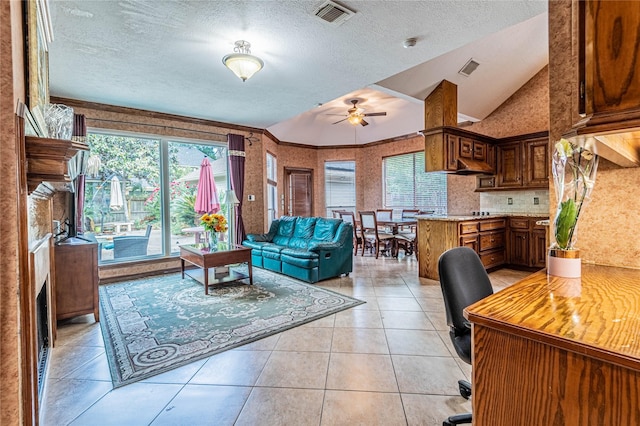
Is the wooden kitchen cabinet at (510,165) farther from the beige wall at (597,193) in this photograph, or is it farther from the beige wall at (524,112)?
the beige wall at (597,193)

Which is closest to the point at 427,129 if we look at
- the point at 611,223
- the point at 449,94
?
the point at 449,94

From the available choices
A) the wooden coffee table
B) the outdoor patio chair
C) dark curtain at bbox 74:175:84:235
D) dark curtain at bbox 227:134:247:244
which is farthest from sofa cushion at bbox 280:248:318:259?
dark curtain at bbox 74:175:84:235

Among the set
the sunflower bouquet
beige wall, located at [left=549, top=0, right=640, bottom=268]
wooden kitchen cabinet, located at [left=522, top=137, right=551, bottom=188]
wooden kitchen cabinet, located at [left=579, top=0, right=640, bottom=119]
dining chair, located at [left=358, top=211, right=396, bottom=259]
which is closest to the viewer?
wooden kitchen cabinet, located at [left=579, top=0, right=640, bottom=119]

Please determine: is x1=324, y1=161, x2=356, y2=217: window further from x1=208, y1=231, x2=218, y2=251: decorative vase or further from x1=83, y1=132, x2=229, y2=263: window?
x1=208, y1=231, x2=218, y2=251: decorative vase

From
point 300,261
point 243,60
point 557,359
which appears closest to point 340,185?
point 300,261

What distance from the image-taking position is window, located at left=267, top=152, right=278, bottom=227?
7.17 meters

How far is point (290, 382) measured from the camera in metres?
2.04

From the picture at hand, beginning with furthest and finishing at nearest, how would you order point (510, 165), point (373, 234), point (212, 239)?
point (373, 234) < point (510, 165) < point (212, 239)

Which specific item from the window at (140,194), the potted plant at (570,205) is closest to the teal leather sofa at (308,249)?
the window at (140,194)

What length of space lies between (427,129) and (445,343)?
330 centimetres

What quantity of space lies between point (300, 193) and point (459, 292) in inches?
268

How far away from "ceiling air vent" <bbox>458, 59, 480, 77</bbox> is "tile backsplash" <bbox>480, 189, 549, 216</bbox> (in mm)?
2354

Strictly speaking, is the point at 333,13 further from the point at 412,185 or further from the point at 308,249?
the point at 412,185

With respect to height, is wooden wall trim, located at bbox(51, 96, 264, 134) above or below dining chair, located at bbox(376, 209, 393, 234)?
above
